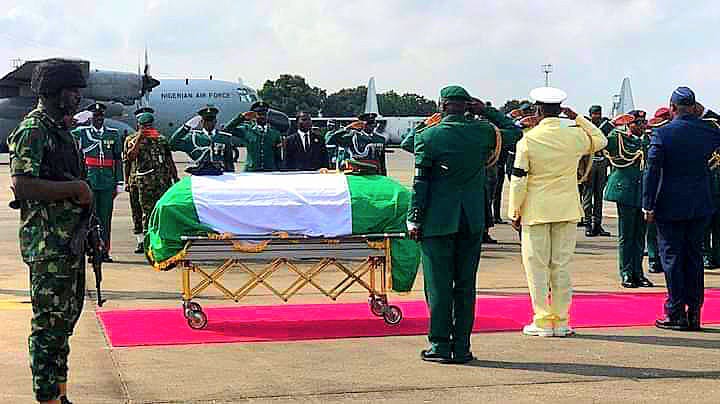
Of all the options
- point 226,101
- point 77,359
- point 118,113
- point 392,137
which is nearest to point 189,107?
point 226,101

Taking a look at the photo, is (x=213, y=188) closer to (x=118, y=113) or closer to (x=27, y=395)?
(x=27, y=395)

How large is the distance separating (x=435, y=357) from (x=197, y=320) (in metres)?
2.23

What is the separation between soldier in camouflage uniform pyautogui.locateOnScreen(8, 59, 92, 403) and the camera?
563 centimetres

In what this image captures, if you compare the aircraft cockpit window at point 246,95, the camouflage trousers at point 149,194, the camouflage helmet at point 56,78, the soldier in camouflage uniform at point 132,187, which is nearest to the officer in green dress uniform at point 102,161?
the soldier in camouflage uniform at point 132,187

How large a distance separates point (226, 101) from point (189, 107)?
1815 mm

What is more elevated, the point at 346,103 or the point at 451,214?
the point at 346,103

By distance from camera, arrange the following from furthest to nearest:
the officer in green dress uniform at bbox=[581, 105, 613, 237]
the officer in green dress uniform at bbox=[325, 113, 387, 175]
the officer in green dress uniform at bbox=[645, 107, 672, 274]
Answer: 1. the officer in green dress uniform at bbox=[581, 105, 613, 237]
2. the officer in green dress uniform at bbox=[325, 113, 387, 175]
3. the officer in green dress uniform at bbox=[645, 107, 672, 274]

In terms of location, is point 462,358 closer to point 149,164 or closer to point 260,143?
point 149,164

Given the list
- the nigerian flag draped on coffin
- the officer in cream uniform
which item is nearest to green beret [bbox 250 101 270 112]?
the nigerian flag draped on coffin

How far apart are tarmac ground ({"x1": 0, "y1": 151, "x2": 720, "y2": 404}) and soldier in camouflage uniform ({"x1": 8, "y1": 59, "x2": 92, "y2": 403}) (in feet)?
2.71

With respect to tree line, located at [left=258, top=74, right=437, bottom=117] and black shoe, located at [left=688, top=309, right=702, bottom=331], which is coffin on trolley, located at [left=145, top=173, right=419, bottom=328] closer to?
black shoe, located at [left=688, top=309, right=702, bottom=331]

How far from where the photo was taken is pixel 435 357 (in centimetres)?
771

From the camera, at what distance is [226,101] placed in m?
43.3

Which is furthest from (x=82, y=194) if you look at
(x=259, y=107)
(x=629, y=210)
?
(x=259, y=107)
